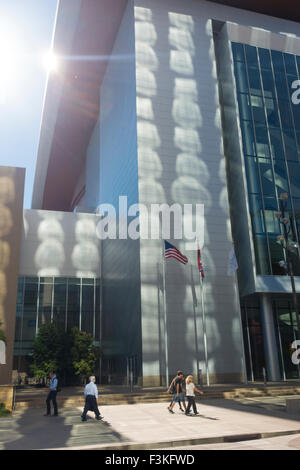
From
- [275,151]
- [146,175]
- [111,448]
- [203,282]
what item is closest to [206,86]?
[275,151]

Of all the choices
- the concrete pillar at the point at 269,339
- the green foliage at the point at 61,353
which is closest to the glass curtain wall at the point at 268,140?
the concrete pillar at the point at 269,339

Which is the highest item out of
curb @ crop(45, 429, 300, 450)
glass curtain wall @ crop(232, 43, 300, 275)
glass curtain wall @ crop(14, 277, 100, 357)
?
glass curtain wall @ crop(232, 43, 300, 275)

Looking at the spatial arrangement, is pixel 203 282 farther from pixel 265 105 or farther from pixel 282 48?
pixel 282 48

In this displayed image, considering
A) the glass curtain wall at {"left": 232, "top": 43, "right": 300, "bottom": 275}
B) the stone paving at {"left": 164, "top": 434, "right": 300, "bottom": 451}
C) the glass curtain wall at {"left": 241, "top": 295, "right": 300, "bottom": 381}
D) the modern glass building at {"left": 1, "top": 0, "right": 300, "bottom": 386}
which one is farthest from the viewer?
the glass curtain wall at {"left": 232, "top": 43, "right": 300, "bottom": 275}

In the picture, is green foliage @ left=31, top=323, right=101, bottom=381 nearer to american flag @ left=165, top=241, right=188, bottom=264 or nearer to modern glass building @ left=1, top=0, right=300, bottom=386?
modern glass building @ left=1, top=0, right=300, bottom=386

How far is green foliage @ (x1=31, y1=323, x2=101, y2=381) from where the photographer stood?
3089 cm

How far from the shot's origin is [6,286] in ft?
118

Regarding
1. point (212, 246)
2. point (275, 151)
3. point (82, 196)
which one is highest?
point (82, 196)

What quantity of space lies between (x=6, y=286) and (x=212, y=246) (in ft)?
60.2

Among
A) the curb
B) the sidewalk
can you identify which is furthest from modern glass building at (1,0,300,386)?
the curb

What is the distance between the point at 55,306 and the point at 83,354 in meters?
8.38

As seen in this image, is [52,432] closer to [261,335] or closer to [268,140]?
[261,335]

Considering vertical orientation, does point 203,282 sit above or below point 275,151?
below

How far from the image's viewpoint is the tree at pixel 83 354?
31.2 meters
